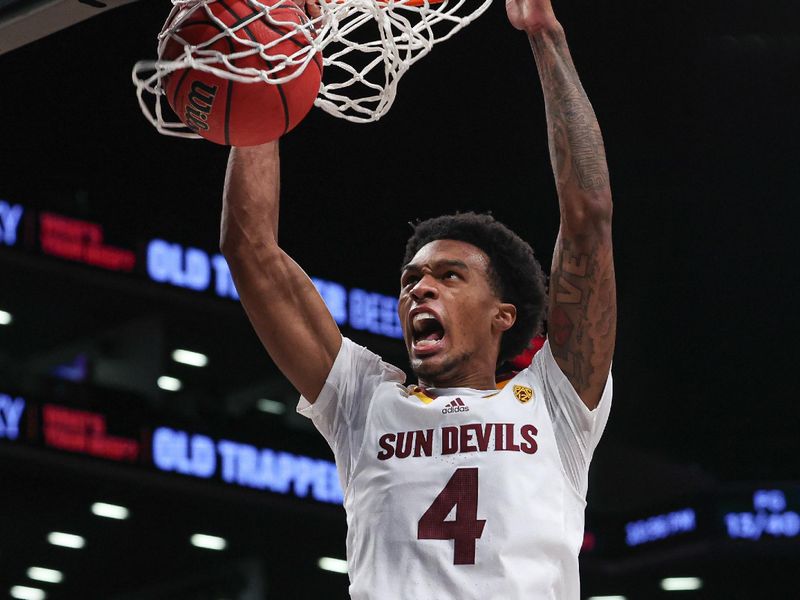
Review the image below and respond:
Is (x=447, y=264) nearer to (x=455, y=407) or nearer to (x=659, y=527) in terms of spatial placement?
(x=455, y=407)

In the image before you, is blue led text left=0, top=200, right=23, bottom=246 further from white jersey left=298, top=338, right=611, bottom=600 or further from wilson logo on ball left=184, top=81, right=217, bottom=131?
wilson logo on ball left=184, top=81, right=217, bottom=131

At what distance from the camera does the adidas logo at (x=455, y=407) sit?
120 inches

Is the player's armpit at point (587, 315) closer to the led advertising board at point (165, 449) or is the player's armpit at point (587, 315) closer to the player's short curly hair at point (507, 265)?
the player's short curly hair at point (507, 265)

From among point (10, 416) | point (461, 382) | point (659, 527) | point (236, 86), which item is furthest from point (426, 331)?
point (659, 527)

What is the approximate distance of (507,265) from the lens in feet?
11.5

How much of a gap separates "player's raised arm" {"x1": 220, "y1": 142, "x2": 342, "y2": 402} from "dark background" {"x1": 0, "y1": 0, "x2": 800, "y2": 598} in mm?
6061

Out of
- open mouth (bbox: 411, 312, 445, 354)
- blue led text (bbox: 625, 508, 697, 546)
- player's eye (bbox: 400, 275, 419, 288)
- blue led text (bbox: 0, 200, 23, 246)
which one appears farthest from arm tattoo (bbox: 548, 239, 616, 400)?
blue led text (bbox: 625, 508, 697, 546)

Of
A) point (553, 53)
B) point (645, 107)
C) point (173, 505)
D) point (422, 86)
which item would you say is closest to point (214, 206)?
point (173, 505)

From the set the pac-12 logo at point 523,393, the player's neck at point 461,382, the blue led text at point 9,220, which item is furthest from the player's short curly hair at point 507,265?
the blue led text at point 9,220

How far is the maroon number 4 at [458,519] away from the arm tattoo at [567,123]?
0.75m

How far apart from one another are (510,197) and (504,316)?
946cm

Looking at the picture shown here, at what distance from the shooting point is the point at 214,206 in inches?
585

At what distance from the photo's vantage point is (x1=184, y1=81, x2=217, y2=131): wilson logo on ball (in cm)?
287

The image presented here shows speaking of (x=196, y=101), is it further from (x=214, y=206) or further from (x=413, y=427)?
(x=214, y=206)
